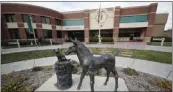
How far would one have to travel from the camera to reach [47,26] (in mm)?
17297

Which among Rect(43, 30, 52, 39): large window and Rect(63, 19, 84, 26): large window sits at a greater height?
Rect(63, 19, 84, 26): large window

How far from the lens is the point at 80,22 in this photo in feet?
63.7

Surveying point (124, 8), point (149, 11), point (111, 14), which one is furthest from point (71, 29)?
point (149, 11)

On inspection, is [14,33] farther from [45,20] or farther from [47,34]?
[45,20]

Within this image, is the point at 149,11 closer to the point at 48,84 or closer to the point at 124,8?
the point at 124,8

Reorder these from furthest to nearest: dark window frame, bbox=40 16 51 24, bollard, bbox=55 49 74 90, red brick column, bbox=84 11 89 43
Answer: red brick column, bbox=84 11 89 43 → dark window frame, bbox=40 16 51 24 → bollard, bbox=55 49 74 90

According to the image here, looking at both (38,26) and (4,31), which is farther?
(38,26)

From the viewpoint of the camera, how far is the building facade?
566 inches

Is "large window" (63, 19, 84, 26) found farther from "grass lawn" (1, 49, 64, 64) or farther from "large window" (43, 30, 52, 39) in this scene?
"grass lawn" (1, 49, 64, 64)

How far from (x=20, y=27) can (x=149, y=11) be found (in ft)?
75.2

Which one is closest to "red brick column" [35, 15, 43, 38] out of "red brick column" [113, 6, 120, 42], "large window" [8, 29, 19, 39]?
"large window" [8, 29, 19, 39]

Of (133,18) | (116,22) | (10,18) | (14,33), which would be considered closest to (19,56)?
(14,33)

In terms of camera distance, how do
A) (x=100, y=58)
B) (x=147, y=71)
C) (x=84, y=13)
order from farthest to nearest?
(x=84, y=13) < (x=147, y=71) < (x=100, y=58)

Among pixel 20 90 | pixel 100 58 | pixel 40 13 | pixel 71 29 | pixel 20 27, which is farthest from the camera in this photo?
pixel 71 29
